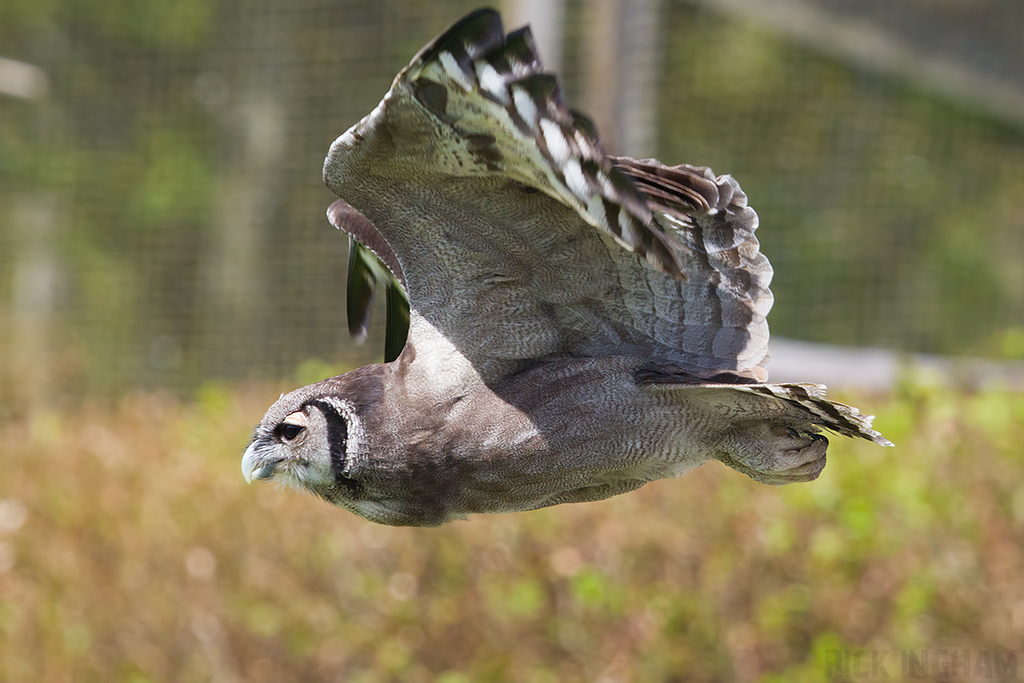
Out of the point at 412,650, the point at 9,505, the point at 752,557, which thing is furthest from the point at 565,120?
the point at 9,505

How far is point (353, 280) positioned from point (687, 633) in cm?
159

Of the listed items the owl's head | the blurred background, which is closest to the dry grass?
the blurred background

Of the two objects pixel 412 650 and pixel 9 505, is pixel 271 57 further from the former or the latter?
pixel 412 650

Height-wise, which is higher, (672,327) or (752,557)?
(672,327)

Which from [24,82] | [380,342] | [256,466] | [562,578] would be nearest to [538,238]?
[256,466]

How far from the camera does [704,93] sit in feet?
21.4

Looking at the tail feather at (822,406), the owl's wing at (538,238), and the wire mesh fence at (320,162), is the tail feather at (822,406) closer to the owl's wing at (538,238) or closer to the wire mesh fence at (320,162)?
the owl's wing at (538,238)

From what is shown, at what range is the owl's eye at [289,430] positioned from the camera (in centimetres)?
260

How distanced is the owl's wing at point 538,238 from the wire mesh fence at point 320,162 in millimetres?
3182

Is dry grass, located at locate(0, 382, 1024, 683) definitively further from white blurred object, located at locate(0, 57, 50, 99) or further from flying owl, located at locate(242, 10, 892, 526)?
white blurred object, located at locate(0, 57, 50, 99)

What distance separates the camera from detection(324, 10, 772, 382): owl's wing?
2123 millimetres

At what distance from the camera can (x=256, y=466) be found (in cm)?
262

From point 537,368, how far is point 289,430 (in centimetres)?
55

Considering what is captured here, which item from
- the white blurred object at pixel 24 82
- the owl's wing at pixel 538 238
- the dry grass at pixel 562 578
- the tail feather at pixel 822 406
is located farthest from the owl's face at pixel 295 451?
the white blurred object at pixel 24 82
